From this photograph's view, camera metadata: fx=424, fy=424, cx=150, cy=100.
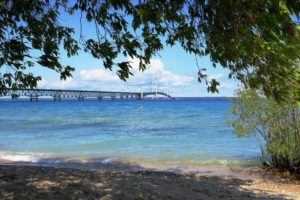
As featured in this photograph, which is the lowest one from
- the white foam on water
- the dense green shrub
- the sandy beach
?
the white foam on water

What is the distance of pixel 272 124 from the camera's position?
13070 millimetres

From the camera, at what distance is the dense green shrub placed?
12594 mm

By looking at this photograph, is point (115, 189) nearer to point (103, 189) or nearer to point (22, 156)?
point (103, 189)


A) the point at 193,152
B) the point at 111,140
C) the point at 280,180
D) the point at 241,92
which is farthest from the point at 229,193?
the point at 111,140

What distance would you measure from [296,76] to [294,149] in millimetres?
9663

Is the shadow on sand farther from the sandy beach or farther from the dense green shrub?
the dense green shrub

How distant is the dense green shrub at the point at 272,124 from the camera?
496 inches

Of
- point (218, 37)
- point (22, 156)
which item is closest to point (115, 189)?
point (218, 37)

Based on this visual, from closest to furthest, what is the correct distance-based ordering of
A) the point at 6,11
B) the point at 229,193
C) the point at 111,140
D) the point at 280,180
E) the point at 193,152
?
1. the point at 6,11
2. the point at 229,193
3. the point at 280,180
4. the point at 193,152
5. the point at 111,140

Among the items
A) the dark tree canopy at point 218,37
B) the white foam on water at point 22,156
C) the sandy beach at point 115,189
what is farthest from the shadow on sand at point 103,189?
the white foam on water at point 22,156

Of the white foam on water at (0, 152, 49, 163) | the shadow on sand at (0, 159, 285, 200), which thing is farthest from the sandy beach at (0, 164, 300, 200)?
the white foam on water at (0, 152, 49, 163)

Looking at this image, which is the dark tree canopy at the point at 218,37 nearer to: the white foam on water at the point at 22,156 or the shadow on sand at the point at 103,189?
the shadow on sand at the point at 103,189

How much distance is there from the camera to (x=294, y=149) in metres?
12.6

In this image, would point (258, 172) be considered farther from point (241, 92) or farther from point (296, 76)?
point (296, 76)
